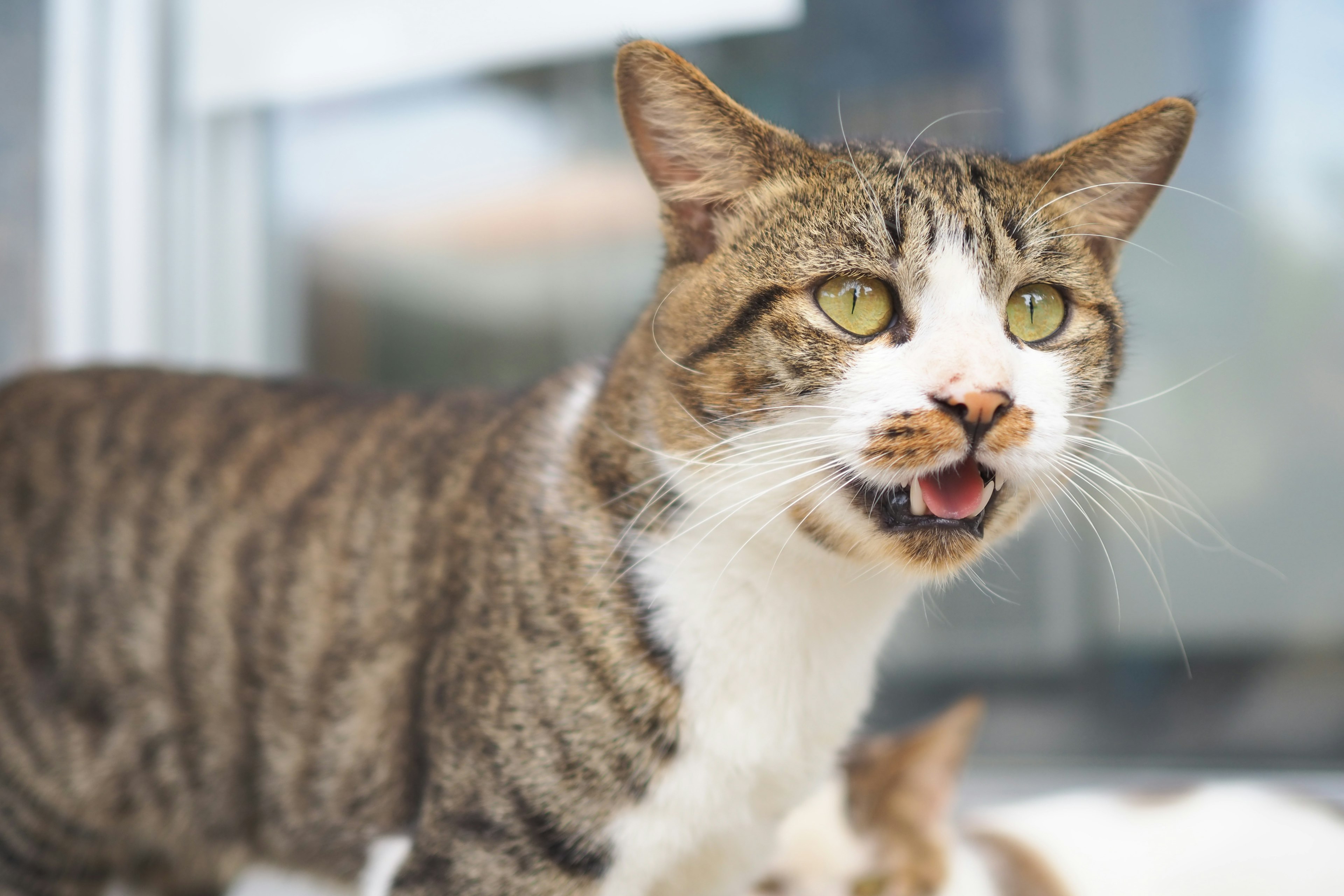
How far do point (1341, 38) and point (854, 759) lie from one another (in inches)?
64.5

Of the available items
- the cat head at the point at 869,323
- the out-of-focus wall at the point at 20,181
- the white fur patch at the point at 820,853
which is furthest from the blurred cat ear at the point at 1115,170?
the out-of-focus wall at the point at 20,181

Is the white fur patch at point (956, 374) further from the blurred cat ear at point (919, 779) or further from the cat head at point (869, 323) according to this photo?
the blurred cat ear at point (919, 779)

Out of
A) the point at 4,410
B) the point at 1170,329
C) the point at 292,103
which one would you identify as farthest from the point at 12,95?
the point at 1170,329

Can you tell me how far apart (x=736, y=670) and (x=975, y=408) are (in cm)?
38

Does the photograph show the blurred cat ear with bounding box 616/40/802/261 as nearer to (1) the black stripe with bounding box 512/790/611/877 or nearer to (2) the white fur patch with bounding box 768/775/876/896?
(1) the black stripe with bounding box 512/790/611/877

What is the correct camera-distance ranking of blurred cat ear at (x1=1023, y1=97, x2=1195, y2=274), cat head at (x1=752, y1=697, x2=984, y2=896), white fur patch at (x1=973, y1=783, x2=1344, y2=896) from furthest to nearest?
cat head at (x1=752, y1=697, x2=984, y2=896) < white fur patch at (x1=973, y1=783, x2=1344, y2=896) < blurred cat ear at (x1=1023, y1=97, x2=1195, y2=274)

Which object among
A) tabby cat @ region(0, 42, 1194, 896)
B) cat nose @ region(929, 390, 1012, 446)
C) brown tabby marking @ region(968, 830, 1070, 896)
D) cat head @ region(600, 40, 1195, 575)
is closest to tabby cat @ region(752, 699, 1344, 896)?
brown tabby marking @ region(968, 830, 1070, 896)

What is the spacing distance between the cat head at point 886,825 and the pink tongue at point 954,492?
0.83m

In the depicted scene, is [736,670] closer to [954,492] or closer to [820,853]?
[954,492]

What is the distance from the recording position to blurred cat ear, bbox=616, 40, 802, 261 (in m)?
1.02

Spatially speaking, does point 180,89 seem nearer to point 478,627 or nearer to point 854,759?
point 478,627

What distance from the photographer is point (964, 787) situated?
2281 mm

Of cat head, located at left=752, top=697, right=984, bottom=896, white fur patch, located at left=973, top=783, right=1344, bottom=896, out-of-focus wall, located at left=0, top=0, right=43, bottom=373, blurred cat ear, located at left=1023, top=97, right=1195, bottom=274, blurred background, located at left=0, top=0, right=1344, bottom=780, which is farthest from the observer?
out-of-focus wall, located at left=0, top=0, right=43, bottom=373

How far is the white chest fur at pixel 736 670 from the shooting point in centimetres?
105
